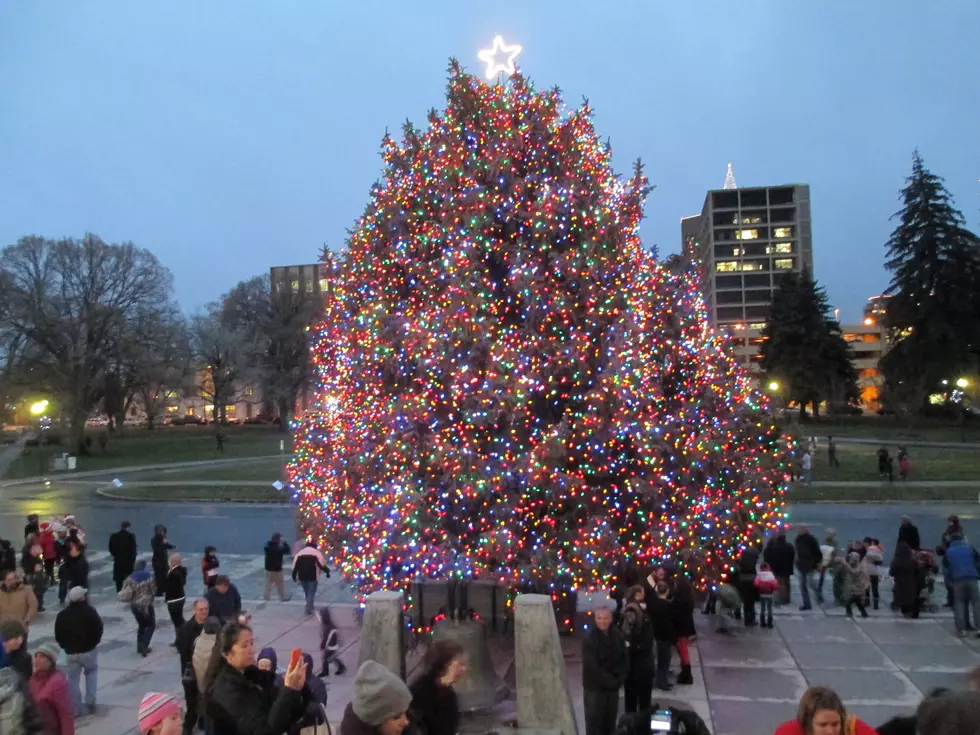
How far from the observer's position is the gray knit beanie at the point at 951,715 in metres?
2.76

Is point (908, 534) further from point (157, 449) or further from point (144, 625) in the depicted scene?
point (157, 449)

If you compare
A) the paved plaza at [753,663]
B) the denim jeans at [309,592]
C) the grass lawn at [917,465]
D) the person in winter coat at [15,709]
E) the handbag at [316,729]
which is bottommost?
the grass lawn at [917,465]

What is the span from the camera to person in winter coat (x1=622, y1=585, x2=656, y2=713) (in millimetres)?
6871

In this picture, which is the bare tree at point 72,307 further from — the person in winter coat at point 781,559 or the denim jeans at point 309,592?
the person in winter coat at point 781,559

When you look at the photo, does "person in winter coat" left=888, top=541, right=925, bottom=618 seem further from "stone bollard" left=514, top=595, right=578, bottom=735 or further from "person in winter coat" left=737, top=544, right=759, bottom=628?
"stone bollard" left=514, top=595, right=578, bottom=735

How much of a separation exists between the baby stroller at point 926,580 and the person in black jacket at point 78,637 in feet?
34.5

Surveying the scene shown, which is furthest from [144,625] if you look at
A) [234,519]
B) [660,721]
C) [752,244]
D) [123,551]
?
[752,244]

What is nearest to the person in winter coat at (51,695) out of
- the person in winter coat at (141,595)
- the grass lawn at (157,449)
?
the person in winter coat at (141,595)

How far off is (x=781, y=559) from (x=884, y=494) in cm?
1362

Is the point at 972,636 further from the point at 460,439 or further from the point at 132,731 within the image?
the point at 132,731

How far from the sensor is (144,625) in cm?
942

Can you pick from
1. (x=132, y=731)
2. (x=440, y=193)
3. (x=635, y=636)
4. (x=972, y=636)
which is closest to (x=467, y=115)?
(x=440, y=193)

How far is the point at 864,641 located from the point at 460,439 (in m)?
5.88

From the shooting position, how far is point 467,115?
11039mm
